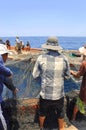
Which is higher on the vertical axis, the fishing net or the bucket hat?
the bucket hat

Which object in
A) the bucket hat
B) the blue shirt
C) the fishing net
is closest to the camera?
the blue shirt

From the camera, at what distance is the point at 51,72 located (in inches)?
212

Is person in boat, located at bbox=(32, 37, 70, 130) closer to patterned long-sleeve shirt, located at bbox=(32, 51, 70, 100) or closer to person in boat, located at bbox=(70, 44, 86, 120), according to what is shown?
patterned long-sleeve shirt, located at bbox=(32, 51, 70, 100)

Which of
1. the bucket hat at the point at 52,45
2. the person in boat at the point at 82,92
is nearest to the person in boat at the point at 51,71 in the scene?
the bucket hat at the point at 52,45

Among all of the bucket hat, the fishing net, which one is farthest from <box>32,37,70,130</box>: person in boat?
the fishing net

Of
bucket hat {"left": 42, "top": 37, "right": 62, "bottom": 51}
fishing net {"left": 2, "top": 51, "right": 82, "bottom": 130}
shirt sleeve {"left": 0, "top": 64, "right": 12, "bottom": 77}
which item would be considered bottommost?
fishing net {"left": 2, "top": 51, "right": 82, "bottom": 130}

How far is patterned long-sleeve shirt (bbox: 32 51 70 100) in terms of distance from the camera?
5.40 meters

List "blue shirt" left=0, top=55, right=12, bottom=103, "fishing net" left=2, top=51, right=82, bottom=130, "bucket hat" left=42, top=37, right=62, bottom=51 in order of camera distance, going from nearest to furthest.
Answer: "blue shirt" left=0, top=55, right=12, bottom=103
"bucket hat" left=42, top=37, right=62, bottom=51
"fishing net" left=2, top=51, right=82, bottom=130

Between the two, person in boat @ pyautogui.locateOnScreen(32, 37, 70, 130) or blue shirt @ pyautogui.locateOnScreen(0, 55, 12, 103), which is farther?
person in boat @ pyautogui.locateOnScreen(32, 37, 70, 130)

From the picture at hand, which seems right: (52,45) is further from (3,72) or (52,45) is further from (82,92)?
(3,72)

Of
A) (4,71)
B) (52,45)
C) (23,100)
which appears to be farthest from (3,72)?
(23,100)

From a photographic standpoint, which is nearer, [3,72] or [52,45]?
[3,72]

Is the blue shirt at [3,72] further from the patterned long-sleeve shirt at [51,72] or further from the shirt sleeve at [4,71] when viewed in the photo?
the patterned long-sleeve shirt at [51,72]

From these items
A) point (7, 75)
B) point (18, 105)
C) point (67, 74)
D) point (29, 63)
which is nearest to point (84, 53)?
point (67, 74)
